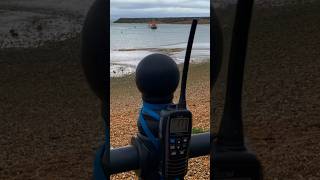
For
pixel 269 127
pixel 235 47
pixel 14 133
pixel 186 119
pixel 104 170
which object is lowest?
pixel 14 133

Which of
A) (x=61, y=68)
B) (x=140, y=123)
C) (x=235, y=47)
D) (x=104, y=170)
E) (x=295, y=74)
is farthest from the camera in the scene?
(x=61, y=68)

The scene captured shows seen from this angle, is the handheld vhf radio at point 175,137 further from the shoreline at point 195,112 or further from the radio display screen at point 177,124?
the shoreline at point 195,112

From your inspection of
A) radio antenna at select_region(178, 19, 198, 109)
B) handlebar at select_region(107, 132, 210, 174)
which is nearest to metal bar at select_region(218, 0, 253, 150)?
radio antenna at select_region(178, 19, 198, 109)

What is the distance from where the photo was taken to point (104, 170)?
51.0 inches

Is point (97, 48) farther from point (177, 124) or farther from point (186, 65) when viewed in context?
point (177, 124)

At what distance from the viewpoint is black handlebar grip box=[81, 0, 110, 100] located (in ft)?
3.70

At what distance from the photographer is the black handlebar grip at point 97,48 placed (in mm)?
1126

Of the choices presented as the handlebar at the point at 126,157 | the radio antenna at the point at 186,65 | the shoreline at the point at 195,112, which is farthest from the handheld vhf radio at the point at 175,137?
the shoreline at the point at 195,112

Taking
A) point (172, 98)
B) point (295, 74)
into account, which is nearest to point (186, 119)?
point (172, 98)

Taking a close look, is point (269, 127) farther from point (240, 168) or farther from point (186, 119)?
point (240, 168)

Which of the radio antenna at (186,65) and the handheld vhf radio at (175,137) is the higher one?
the radio antenna at (186,65)

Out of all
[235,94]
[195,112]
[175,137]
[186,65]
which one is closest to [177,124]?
[175,137]

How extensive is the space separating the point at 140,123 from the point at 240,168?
0.56 metres

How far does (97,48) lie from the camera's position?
3.82 feet
